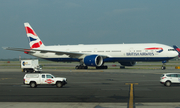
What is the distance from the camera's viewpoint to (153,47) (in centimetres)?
5400

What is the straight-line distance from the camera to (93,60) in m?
54.3

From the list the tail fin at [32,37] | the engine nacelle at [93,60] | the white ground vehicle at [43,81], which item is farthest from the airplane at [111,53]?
the white ground vehicle at [43,81]

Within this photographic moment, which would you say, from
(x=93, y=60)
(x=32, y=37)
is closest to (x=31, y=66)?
(x=93, y=60)

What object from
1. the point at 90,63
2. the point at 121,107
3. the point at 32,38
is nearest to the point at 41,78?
the point at 121,107

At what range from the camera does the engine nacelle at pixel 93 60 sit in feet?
179

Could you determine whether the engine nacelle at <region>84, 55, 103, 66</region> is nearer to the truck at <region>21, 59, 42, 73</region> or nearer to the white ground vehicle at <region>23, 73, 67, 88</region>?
the truck at <region>21, 59, 42, 73</region>

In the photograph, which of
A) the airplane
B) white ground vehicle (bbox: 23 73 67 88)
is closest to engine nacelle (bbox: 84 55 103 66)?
the airplane

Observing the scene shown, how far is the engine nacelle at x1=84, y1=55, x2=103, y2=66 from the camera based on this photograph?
54438mm

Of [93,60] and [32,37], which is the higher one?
[32,37]

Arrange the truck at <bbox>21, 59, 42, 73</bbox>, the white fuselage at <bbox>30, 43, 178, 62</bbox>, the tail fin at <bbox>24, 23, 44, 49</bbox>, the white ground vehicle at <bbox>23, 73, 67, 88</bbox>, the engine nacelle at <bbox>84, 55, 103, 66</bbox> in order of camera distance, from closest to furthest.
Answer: the white ground vehicle at <bbox>23, 73, 67, 88</bbox> → the truck at <bbox>21, 59, 42, 73</bbox> → the white fuselage at <bbox>30, 43, 178, 62</bbox> → the engine nacelle at <bbox>84, 55, 103, 66</bbox> → the tail fin at <bbox>24, 23, 44, 49</bbox>

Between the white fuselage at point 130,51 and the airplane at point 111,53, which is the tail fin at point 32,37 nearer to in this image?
the airplane at point 111,53

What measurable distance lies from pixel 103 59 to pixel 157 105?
42.5 metres

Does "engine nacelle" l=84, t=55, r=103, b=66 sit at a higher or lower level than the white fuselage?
lower

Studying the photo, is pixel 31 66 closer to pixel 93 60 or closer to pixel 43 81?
pixel 93 60
